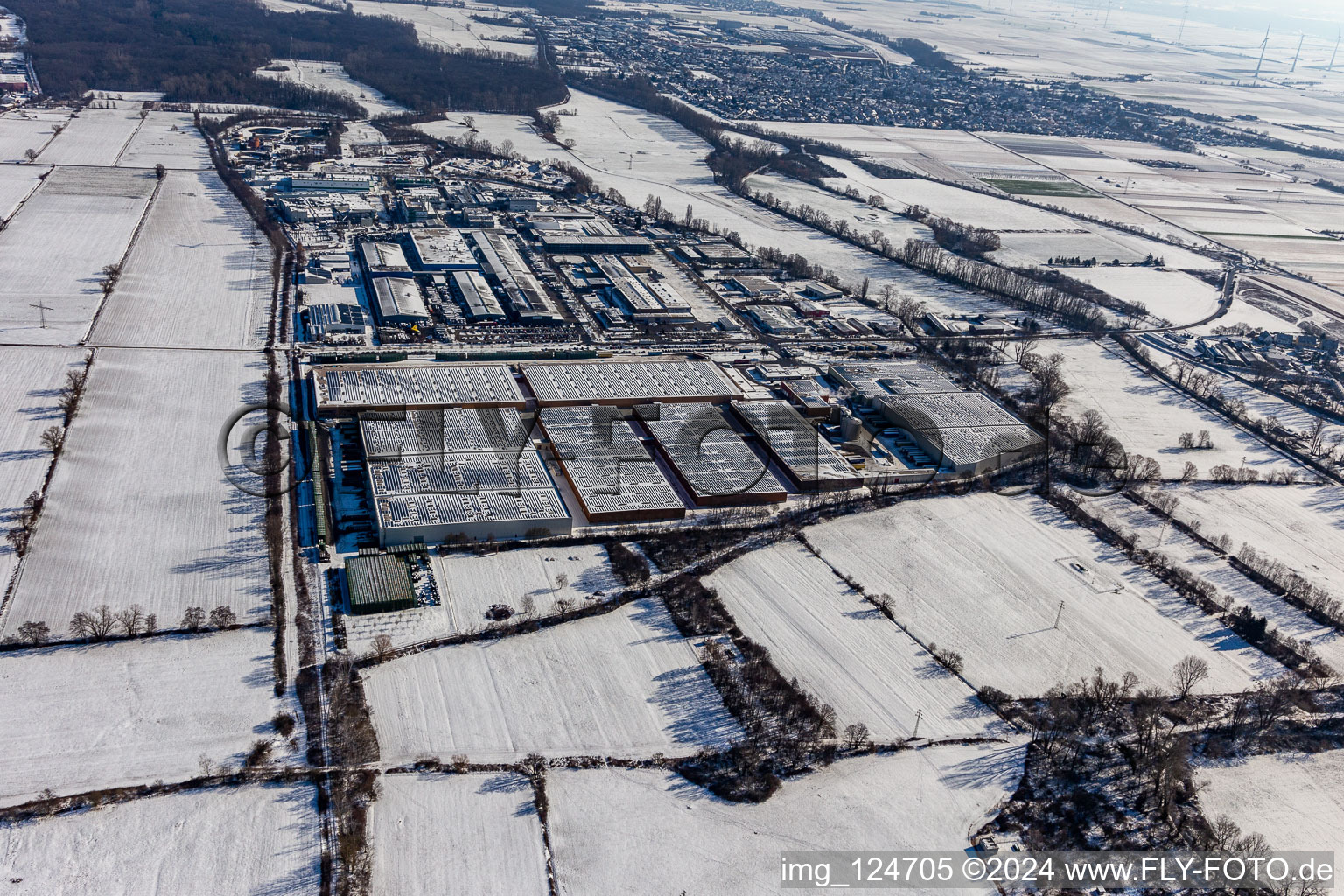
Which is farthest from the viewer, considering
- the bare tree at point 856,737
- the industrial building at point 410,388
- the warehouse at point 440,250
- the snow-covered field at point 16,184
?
the snow-covered field at point 16,184

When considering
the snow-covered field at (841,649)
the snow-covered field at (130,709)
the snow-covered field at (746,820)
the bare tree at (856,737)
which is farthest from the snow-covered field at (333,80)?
the snow-covered field at (746,820)

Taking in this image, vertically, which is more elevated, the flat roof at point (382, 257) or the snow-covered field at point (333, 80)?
the snow-covered field at point (333, 80)

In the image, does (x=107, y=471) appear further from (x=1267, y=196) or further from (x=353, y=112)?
(x=1267, y=196)

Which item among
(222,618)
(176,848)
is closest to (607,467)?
(222,618)

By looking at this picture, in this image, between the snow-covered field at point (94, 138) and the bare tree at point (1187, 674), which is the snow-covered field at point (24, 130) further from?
the bare tree at point (1187, 674)

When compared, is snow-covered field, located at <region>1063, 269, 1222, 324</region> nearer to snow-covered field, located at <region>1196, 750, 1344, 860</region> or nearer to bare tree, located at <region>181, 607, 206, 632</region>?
snow-covered field, located at <region>1196, 750, 1344, 860</region>
